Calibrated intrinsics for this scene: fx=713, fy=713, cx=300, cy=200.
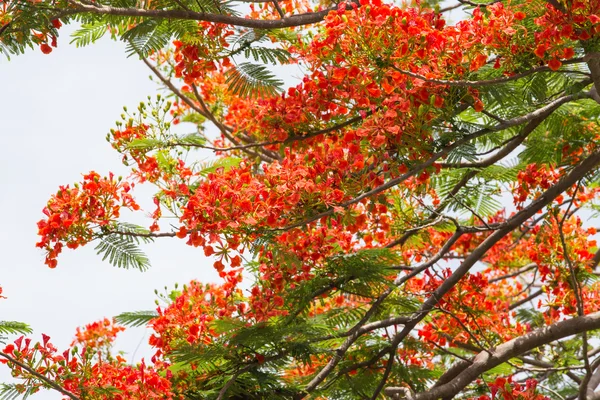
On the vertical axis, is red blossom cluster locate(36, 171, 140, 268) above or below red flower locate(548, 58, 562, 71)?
below

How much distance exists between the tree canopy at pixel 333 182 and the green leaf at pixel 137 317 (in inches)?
0.6

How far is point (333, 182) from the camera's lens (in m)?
3.14

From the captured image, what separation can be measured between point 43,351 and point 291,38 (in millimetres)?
2299

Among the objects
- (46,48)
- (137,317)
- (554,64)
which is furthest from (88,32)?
(554,64)

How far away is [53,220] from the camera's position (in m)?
3.45

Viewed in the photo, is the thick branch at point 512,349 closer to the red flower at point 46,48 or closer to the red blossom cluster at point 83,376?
the red blossom cluster at point 83,376

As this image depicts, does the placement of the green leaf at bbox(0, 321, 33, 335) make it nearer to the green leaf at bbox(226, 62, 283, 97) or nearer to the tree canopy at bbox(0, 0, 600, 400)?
the tree canopy at bbox(0, 0, 600, 400)

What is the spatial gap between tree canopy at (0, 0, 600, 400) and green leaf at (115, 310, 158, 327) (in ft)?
0.05

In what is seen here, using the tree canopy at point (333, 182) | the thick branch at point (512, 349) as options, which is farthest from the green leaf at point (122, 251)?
the thick branch at point (512, 349)

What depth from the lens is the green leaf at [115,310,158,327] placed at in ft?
13.3

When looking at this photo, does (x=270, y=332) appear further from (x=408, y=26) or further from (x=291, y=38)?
(x=291, y=38)

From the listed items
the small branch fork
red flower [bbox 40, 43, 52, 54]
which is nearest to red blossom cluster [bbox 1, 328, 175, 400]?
the small branch fork

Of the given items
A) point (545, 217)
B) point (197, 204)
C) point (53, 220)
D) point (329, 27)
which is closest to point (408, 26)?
point (329, 27)

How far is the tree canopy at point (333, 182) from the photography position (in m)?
3.05
